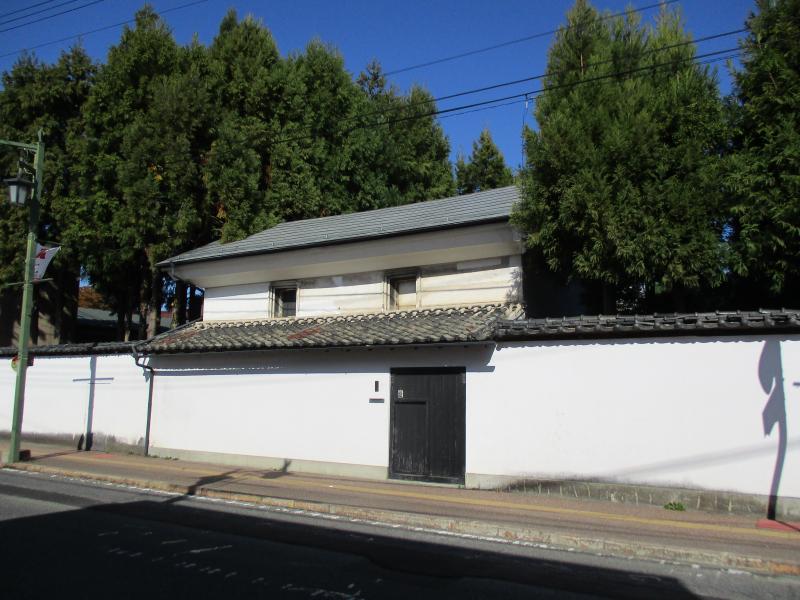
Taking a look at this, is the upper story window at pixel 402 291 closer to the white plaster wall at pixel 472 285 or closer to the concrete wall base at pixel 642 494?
the white plaster wall at pixel 472 285

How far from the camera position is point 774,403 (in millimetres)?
A: 8883

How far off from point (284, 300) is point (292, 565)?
10.9 meters

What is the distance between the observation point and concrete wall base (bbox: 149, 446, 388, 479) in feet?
41.0

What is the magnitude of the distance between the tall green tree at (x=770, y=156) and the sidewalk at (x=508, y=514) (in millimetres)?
3998

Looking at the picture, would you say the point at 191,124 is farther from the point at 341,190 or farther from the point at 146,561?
the point at 146,561

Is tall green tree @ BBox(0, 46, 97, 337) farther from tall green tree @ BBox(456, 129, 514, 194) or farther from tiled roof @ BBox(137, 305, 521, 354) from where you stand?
tall green tree @ BBox(456, 129, 514, 194)

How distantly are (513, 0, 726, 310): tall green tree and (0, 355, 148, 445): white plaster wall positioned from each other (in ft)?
35.6

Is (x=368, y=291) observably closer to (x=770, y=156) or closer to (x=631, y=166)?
(x=631, y=166)

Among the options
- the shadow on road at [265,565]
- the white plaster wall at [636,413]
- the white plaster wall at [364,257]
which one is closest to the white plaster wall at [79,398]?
the white plaster wall at [364,257]

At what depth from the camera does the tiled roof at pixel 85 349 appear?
16453mm

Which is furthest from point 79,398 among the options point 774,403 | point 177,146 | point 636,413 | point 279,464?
point 774,403

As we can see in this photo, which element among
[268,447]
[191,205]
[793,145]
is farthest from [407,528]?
[191,205]

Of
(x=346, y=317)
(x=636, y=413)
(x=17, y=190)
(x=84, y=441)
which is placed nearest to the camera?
(x=636, y=413)

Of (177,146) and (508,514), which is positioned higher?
(177,146)
